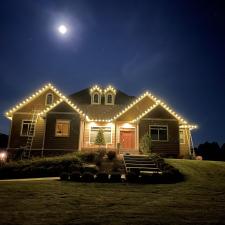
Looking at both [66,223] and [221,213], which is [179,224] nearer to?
[221,213]

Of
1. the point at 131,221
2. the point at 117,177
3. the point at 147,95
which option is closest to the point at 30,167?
the point at 117,177

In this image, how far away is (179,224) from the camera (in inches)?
200

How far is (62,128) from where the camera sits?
21.9 m

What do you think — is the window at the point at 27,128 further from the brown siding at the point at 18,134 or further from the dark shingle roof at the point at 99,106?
the dark shingle roof at the point at 99,106

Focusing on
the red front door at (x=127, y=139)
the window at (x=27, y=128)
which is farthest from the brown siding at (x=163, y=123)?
the window at (x=27, y=128)

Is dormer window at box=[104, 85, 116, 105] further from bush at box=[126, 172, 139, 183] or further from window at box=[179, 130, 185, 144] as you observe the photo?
bush at box=[126, 172, 139, 183]

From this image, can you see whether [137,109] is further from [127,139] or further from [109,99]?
[109,99]

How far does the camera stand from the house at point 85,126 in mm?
21578

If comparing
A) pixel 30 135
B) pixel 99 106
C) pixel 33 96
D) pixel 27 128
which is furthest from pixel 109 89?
pixel 30 135

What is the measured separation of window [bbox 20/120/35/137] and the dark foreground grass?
13.8 metres

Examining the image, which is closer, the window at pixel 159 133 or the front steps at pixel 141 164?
the front steps at pixel 141 164

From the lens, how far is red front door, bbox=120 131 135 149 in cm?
2331

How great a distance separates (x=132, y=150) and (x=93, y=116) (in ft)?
18.4

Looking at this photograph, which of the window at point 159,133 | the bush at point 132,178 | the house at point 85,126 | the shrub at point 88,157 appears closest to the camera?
the bush at point 132,178
